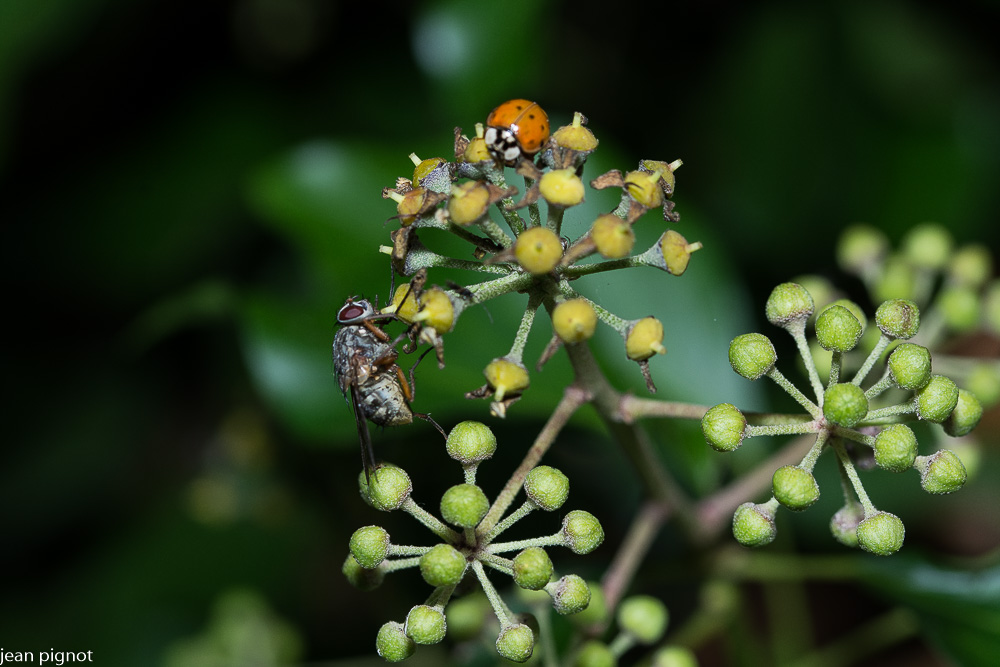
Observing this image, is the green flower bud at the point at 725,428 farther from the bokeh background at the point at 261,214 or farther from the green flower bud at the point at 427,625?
the bokeh background at the point at 261,214

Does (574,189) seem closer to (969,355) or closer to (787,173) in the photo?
(787,173)

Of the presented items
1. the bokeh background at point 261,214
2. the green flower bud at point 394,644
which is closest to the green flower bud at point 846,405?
the green flower bud at point 394,644

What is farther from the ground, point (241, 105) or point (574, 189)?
point (241, 105)

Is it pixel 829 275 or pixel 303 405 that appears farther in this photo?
pixel 829 275

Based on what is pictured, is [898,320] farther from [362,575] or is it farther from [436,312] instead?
[362,575]

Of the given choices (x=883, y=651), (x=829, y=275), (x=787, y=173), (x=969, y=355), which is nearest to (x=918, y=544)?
(x=883, y=651)

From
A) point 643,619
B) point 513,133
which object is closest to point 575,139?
point 513,133

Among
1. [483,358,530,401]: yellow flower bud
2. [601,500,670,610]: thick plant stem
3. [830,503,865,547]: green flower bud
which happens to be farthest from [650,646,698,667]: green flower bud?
[483,358,530,401]: yellow flower bud

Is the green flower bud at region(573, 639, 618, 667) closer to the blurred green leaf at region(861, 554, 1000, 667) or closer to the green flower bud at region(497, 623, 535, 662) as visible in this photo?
the green flower bud at region(497, 623, 535, 662)
